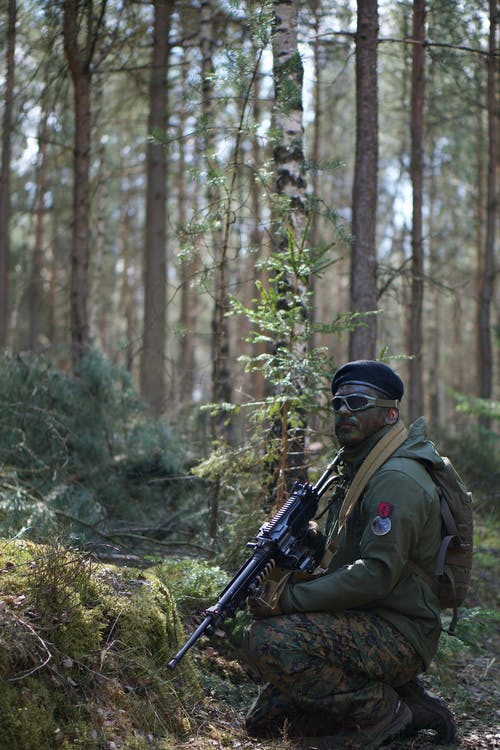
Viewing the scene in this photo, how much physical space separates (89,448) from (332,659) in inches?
195

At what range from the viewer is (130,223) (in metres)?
29.5

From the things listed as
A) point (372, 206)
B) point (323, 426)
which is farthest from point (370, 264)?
point (323, 426)

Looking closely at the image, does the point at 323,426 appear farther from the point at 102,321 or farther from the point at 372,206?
the point at 102,321

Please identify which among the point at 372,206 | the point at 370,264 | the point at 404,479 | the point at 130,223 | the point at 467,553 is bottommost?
the point at 467,553

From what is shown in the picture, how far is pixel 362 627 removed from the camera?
3.91 m

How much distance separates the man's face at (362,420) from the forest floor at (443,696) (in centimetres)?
159

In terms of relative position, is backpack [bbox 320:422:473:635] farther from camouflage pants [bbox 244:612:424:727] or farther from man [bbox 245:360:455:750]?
camouflage pants [bbox 244:612:424:727]

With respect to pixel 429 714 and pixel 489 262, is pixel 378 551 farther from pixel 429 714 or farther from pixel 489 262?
pixel 489 262

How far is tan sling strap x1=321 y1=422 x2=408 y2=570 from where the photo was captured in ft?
13.3

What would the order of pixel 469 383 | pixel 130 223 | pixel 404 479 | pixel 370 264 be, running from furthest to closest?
1. pixel 469 383
2. pixel 130 223
3. pixel 370 264
4. pixel 404 479

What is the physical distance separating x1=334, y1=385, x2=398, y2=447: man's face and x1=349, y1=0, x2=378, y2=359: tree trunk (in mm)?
3435

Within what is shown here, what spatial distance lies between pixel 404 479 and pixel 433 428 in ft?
31.0

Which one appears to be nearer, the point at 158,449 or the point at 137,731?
the point at 137,731

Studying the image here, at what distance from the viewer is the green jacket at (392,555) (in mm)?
3758
